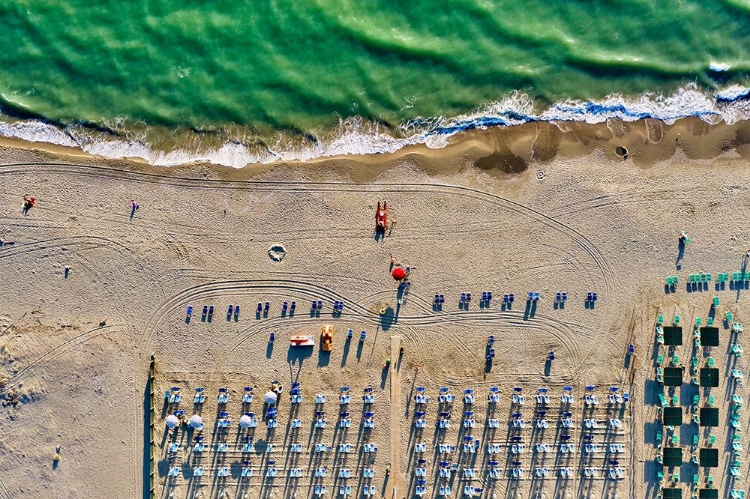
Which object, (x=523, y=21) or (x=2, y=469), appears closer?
(x=2, y=469)

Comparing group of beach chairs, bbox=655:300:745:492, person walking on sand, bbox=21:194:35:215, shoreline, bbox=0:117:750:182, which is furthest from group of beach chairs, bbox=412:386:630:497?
person walking on sand, bbox=21:194:35:215

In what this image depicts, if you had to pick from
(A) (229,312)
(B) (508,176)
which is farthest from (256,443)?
(B) (508,176)

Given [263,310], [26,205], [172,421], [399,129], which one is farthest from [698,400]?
[26,205]

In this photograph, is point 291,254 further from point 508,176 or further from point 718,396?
point 718,396

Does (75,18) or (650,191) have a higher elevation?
(75,18)

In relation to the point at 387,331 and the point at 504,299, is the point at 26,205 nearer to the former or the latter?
the point at 387,331

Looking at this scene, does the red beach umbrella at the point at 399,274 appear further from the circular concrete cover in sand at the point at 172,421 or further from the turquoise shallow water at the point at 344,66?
the circular concrete cover in sand at the point at 172,421
